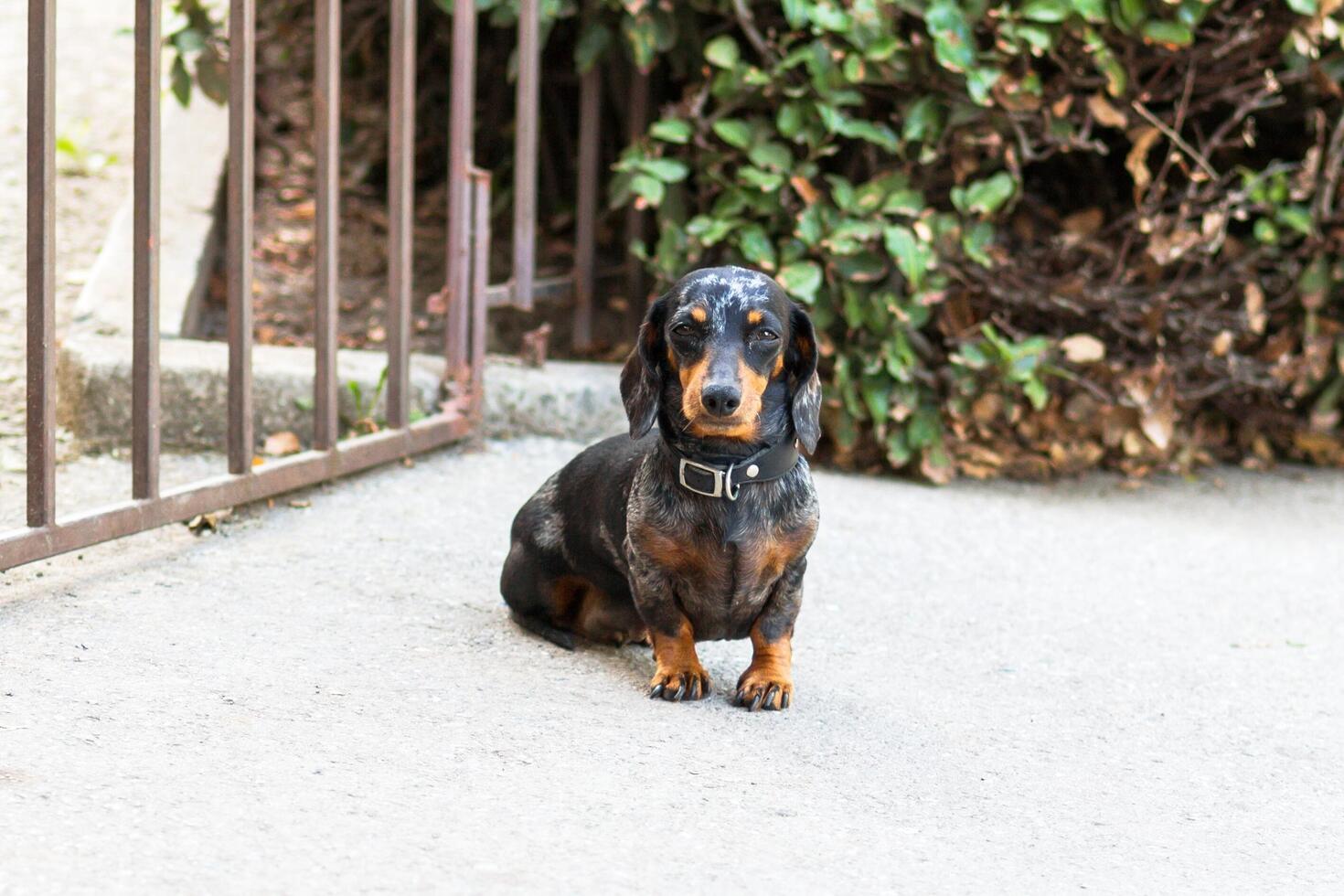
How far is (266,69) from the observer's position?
7.24 m

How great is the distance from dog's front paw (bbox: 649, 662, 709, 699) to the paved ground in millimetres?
38

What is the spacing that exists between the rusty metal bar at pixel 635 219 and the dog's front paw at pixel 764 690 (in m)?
2.89

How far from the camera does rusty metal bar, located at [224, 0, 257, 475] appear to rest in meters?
4.04

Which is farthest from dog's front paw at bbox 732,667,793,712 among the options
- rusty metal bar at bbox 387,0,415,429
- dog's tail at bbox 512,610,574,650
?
rusty metal bar at bbox 387,0,415,429

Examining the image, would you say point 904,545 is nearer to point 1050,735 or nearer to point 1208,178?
point 1050,735

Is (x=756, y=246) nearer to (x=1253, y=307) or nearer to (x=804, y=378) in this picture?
(x=1253, y=307)

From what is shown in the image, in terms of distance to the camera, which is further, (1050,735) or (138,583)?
(138,583)

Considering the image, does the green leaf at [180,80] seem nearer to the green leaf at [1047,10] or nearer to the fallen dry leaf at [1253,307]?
the green leaf at [1047,10]

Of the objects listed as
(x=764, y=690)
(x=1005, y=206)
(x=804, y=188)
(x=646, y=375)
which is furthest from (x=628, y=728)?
(x=1005, y=206)

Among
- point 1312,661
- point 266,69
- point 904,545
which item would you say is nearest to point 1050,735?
point 1312,661

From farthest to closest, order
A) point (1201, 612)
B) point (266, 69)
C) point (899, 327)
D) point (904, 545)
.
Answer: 1. point (266, 69)
2. point (899, 327)
3. point (904, 545)
4. point (1201, 612)

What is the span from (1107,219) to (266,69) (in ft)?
12.6

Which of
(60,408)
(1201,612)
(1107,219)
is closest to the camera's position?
(1201,612)

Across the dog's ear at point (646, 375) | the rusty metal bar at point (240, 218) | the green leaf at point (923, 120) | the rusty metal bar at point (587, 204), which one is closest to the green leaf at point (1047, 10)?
the green leaf at point (923, 120)
